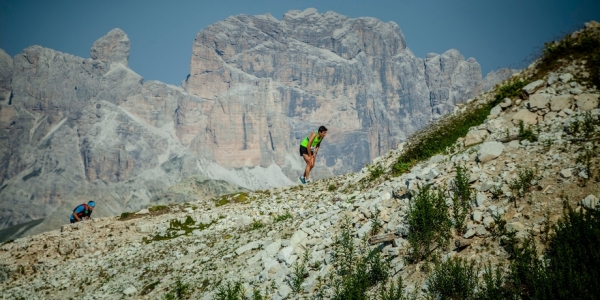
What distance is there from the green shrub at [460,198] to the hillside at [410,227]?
3cm

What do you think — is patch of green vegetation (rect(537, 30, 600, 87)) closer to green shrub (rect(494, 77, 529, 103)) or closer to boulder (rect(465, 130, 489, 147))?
green shrub (rect(494, 77, 529, 103))

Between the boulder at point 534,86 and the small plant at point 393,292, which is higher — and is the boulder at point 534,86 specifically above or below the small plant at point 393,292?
above

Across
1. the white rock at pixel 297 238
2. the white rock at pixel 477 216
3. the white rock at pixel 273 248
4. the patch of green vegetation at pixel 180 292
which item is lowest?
the patch of green vegetation at pixel 180 292

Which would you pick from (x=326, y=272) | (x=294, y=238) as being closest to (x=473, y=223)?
(x=326, y=272)

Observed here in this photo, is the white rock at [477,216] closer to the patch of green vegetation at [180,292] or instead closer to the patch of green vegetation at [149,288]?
the patch of green vegetation at [180,292]

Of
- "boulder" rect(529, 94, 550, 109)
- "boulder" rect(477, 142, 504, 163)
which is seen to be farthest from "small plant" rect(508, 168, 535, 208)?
"boulder" rect(529, 94, 550, 109)

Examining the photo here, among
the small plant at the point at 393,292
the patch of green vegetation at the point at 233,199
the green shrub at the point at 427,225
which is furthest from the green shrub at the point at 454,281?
the patch of green vegetation at the point at 233,199

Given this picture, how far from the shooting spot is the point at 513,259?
941 centimetres

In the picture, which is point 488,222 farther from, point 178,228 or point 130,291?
point 178,228

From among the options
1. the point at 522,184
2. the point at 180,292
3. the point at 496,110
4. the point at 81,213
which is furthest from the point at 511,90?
the point at 81,213

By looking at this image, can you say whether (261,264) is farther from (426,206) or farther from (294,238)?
(426,206)

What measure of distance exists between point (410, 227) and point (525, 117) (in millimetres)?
6882

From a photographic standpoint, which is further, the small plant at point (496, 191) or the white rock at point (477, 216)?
the small plant at point (496, 191)

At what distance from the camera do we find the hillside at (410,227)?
10336 millimetres
